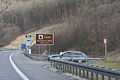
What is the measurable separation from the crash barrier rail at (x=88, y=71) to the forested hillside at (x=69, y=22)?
29.1m

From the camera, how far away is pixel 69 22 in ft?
282

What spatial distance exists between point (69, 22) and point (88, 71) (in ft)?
226

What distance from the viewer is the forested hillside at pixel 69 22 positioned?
58.8 metres

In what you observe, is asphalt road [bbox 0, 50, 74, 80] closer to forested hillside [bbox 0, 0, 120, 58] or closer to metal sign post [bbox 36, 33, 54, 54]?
metal sign post [bbox 36, 33, 54, 54]

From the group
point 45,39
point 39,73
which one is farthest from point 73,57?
point 39,73

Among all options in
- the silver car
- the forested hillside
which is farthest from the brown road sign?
the silver car

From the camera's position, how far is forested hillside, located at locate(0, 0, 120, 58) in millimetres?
58781

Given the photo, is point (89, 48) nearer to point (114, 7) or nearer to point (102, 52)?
point (102, 52)

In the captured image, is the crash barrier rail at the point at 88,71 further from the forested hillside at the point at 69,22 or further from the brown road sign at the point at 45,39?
the forested hillside at the point at 69,22

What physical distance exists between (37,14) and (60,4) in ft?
57.0

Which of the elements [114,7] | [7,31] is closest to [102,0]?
[114,7]

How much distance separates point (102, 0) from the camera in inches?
3814

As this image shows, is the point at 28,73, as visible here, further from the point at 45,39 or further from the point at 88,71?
the point at 45,39

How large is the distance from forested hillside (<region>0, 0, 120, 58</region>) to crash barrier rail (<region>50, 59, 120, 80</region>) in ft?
95.6
